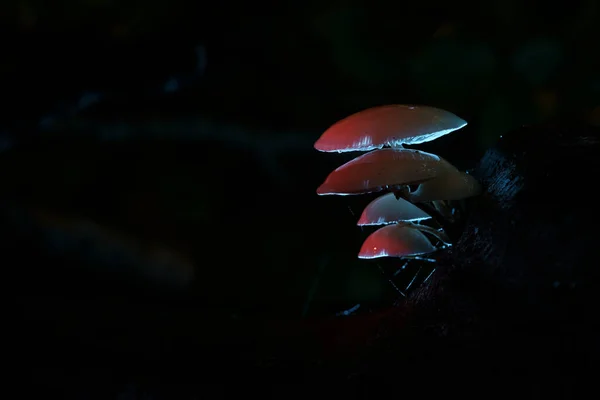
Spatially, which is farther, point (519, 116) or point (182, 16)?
point (182, 16)

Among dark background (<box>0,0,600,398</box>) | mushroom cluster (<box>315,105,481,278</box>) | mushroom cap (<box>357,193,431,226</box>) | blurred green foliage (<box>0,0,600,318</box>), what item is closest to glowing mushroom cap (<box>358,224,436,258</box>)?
mushroom cap (<box>357,193,431,226</box>)

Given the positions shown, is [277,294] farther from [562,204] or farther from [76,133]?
[562,204]

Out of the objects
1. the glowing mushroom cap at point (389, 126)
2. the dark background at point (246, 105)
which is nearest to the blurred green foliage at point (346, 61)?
the dark background at point (246, 105)

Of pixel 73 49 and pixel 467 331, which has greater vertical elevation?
pixel 73 49

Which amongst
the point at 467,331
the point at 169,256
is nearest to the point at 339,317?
the point at 467,331

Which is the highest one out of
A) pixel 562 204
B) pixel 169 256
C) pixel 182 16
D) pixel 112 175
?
pixel 182 16

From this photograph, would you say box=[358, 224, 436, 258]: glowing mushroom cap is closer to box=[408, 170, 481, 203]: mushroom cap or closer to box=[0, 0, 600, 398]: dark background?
box=[408, 170, 481, 203]: mushroom cap

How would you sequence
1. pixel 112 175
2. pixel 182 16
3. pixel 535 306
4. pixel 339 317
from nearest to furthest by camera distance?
pixel 535 306, pixel 339 317, pixel 182 16, pixel 112 175
